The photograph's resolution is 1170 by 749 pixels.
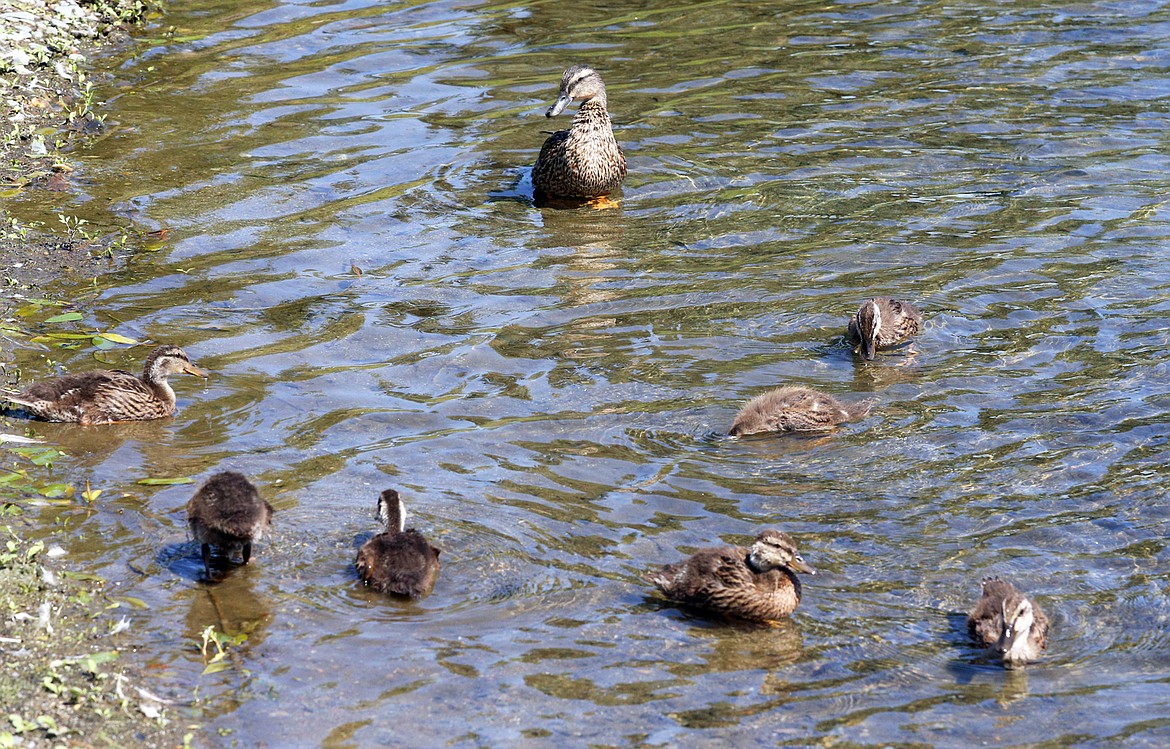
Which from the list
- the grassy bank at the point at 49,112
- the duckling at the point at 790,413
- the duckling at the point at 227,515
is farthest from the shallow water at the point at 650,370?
the grassy bank at the point at 49,112

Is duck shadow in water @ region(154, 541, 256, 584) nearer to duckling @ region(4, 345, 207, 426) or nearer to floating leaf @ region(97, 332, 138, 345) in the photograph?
duckling @ region(4, 345, 207, 426)

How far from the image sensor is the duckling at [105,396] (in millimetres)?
8492

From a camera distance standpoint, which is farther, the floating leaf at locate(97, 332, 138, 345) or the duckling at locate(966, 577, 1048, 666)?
the floating leaf at locate(97, 332, 138, 345)

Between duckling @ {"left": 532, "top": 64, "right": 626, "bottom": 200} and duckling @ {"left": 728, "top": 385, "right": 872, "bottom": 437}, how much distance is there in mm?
4731

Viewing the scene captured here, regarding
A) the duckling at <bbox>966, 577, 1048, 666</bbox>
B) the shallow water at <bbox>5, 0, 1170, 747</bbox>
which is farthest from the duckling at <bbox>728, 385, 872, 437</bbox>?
the duckling at <bbox>966, 577, 1048, 666</bbox>

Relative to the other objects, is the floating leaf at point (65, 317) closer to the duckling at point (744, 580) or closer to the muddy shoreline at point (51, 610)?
the muddy shoreline at point (51, 610)

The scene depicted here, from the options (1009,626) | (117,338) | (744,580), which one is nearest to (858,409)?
(744,580)

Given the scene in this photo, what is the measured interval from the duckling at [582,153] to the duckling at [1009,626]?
7.28 m

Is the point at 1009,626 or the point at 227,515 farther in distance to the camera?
the point at 227,515

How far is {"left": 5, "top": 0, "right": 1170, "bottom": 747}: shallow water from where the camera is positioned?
6367mm

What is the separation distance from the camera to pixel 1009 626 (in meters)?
6.32

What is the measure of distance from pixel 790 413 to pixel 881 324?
57.7 inches

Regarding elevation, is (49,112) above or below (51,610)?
above

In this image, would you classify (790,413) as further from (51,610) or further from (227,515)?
(51,610)
